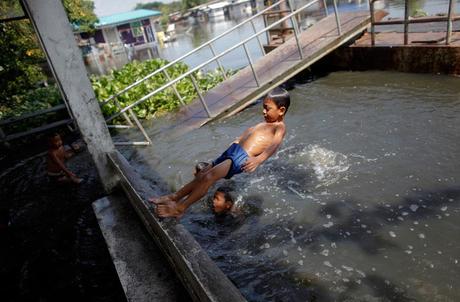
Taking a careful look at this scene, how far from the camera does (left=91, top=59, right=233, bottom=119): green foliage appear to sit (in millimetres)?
9172

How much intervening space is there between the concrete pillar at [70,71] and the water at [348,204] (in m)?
1.38

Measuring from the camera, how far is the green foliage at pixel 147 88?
30.1ft

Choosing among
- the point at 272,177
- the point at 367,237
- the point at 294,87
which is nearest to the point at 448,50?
the point at 294,87

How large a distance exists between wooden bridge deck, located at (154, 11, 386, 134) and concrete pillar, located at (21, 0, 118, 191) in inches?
117

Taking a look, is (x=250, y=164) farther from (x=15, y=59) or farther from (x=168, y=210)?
(x=15, y=59)

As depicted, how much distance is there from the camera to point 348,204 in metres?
4.05

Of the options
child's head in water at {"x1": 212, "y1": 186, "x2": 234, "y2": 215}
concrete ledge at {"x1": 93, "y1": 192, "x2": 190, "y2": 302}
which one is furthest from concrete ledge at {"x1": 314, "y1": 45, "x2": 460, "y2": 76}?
concrete ledge at {"x1": 93, "y1": 192, "x2": 190, "y2": 302}

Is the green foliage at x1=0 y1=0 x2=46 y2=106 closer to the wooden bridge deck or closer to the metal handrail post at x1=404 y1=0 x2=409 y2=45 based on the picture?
the wooden bridge deck

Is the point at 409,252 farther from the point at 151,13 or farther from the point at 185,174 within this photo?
the point at 151,13

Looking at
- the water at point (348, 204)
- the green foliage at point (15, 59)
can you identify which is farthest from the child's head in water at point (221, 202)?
the green foliage at point (15, 59)

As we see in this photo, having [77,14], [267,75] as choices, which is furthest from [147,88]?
[77,14]

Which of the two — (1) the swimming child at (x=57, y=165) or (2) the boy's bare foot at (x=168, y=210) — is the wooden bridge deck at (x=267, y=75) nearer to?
(1) the swimming child at (x=57, y=165)

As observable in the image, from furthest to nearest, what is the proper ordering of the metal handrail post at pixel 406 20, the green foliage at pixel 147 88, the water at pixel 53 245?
the green foliage at pixel 147 88
the metal handrail post at pixel 406 20
the water at pixel 53 245

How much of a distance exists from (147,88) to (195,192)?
7.38m
